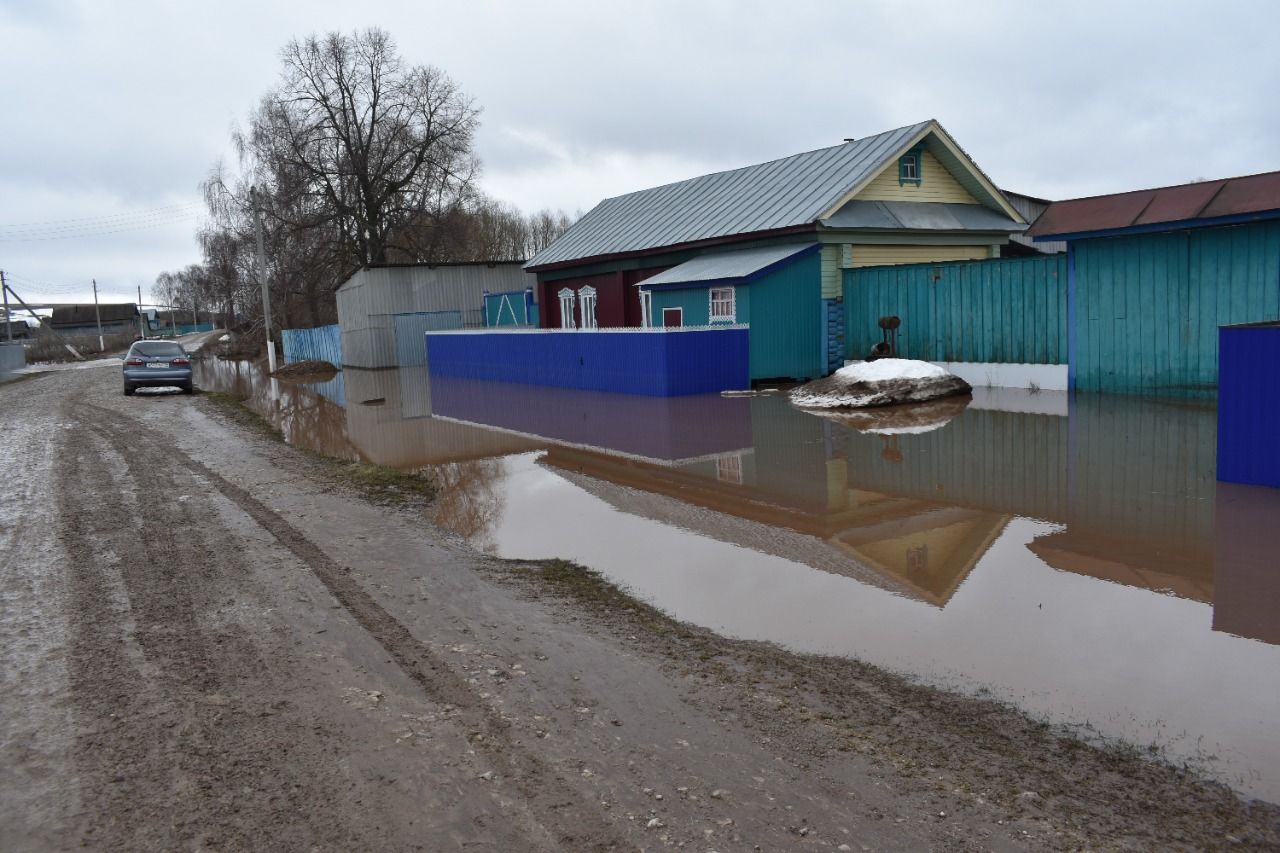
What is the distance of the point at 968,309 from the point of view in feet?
64.3

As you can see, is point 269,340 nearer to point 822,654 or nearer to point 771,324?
point 771,324

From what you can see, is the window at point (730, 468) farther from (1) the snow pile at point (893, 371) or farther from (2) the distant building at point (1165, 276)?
(2) the distant building at point (1165, 276)

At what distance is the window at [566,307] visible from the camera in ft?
105

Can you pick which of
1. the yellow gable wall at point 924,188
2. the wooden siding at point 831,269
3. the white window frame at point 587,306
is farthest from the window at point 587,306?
the yellow gable wall at point 924,188

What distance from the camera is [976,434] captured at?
44.0 feet

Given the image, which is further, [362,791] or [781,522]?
[781,522]

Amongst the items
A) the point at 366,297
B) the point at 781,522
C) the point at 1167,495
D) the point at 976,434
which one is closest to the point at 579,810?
the point at 781,522

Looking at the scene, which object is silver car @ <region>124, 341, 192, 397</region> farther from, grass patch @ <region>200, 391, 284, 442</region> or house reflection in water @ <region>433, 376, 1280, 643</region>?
house reflection in water @ <region>433, 376, 1280, 643</region>

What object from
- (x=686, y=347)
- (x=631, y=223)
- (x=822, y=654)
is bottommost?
(x=822, y=654)

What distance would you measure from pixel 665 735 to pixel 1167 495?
6856mm

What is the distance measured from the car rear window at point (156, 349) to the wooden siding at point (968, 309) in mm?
19248

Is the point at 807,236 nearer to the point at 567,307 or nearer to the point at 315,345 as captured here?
the point at 567,307

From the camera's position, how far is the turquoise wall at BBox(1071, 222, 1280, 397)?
14.5 m

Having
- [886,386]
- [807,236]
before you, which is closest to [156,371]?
[807,236]
